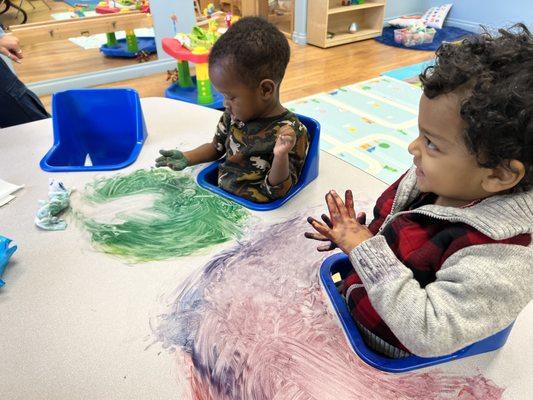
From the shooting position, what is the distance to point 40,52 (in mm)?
2520

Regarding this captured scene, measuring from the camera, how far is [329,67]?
9.38 feet

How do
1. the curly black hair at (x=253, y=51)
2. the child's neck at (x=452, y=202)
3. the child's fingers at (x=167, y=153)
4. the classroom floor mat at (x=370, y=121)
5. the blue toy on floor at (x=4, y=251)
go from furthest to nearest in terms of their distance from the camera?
1. the classroom floor mat at (x=370, y=121)
2. the child's fingers at (x=167, y=153)
3. the curly black hair at (x=253, y=51)
4. the blue toy on floor at (x=4, y=251)
5. the child's neck at (x=452, y=202)

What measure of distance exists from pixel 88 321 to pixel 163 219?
23 cm

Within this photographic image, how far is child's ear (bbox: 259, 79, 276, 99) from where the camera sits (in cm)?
80

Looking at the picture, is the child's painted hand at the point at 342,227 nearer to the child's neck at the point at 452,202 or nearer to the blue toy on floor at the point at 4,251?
the child's neck at the point at 452,202

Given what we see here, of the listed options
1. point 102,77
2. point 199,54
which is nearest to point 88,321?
point 199,54

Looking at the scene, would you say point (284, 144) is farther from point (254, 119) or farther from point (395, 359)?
point (395, 359)

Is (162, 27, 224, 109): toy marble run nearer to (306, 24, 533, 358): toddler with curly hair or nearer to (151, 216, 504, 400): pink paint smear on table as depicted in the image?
(151, 216, 504, 400): pink paint smear on table

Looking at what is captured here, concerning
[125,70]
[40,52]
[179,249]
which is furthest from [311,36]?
[179,249]

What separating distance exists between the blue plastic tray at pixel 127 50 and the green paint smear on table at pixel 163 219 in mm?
2083

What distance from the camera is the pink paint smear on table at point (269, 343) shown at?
0.49 meters

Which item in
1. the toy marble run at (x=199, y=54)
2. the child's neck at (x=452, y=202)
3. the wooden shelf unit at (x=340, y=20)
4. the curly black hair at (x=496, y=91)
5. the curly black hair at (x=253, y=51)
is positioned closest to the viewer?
the curly black hair at (x=496, y=91)

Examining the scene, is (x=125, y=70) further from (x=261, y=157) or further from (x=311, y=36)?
(x=261, y=157)

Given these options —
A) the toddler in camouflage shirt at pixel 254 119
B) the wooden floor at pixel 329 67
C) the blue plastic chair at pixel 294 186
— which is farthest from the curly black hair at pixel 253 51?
the wooden floor at pixel 329 67
